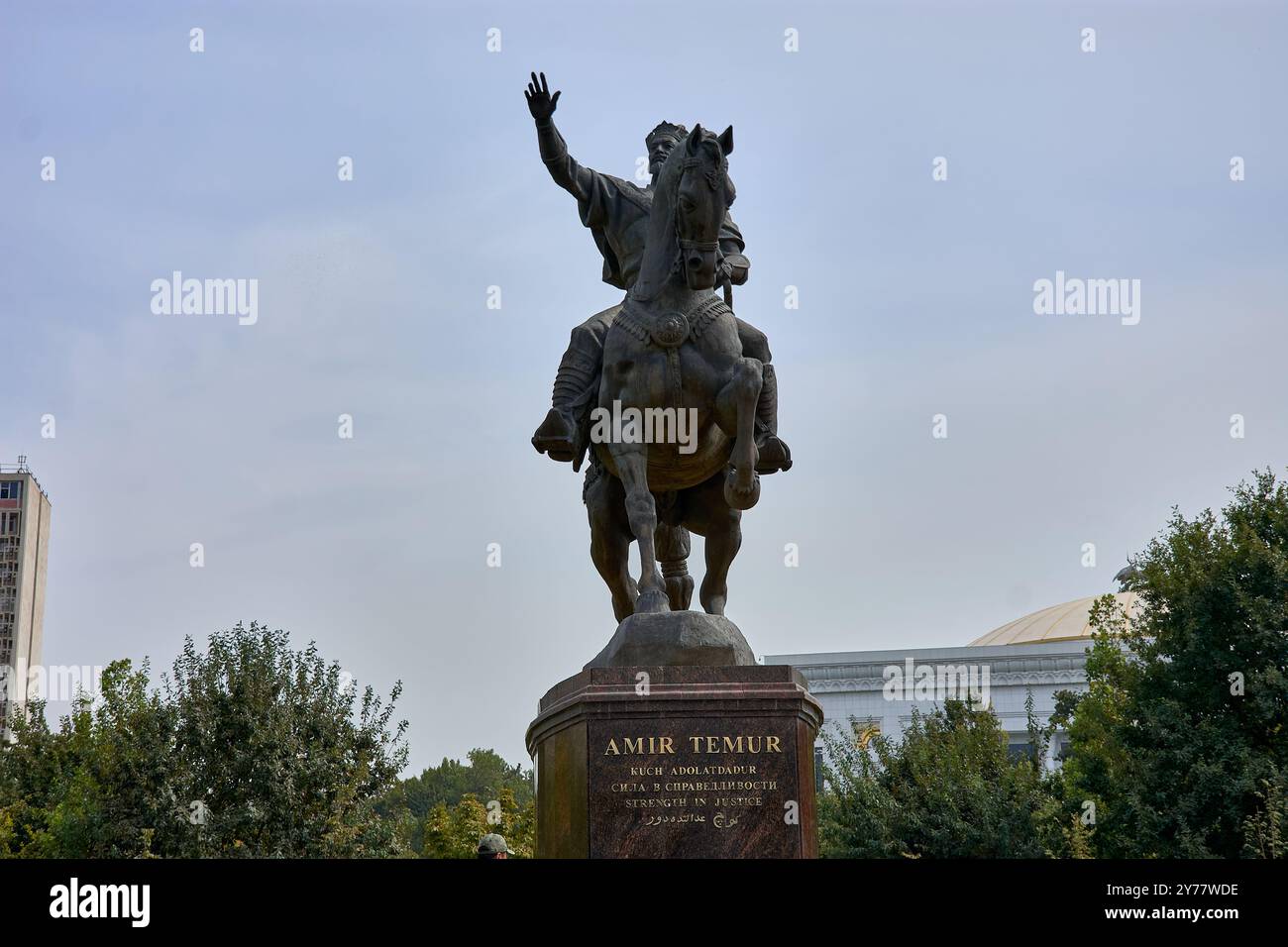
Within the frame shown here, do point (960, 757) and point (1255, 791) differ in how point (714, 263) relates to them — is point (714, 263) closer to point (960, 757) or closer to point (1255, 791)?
point (1255, 791)

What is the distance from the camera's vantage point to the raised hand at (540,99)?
13.7m

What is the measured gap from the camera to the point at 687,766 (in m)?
11.5

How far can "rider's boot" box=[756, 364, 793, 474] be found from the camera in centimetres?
1331

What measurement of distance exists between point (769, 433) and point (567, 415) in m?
1.75

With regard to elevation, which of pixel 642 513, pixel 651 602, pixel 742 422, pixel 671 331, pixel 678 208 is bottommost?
pixel 651 602

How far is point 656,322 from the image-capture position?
13.0 metres

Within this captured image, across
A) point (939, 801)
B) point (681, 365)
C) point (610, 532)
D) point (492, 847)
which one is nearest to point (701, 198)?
point (681, 365)

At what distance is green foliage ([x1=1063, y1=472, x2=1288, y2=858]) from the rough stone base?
1905cm

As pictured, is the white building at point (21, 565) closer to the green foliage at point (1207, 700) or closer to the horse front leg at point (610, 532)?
the green foliage at point (1207, 700)

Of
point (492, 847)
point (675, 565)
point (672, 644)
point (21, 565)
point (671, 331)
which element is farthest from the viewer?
point (21, 565)

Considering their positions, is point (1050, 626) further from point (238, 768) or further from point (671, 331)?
point (671, 331)

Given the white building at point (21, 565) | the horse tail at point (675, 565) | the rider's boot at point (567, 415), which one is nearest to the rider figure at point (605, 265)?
the rider's boot at point (567, 415)

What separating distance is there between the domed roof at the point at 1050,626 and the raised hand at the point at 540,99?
237 feet

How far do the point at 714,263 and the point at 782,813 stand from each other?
14.8ft
